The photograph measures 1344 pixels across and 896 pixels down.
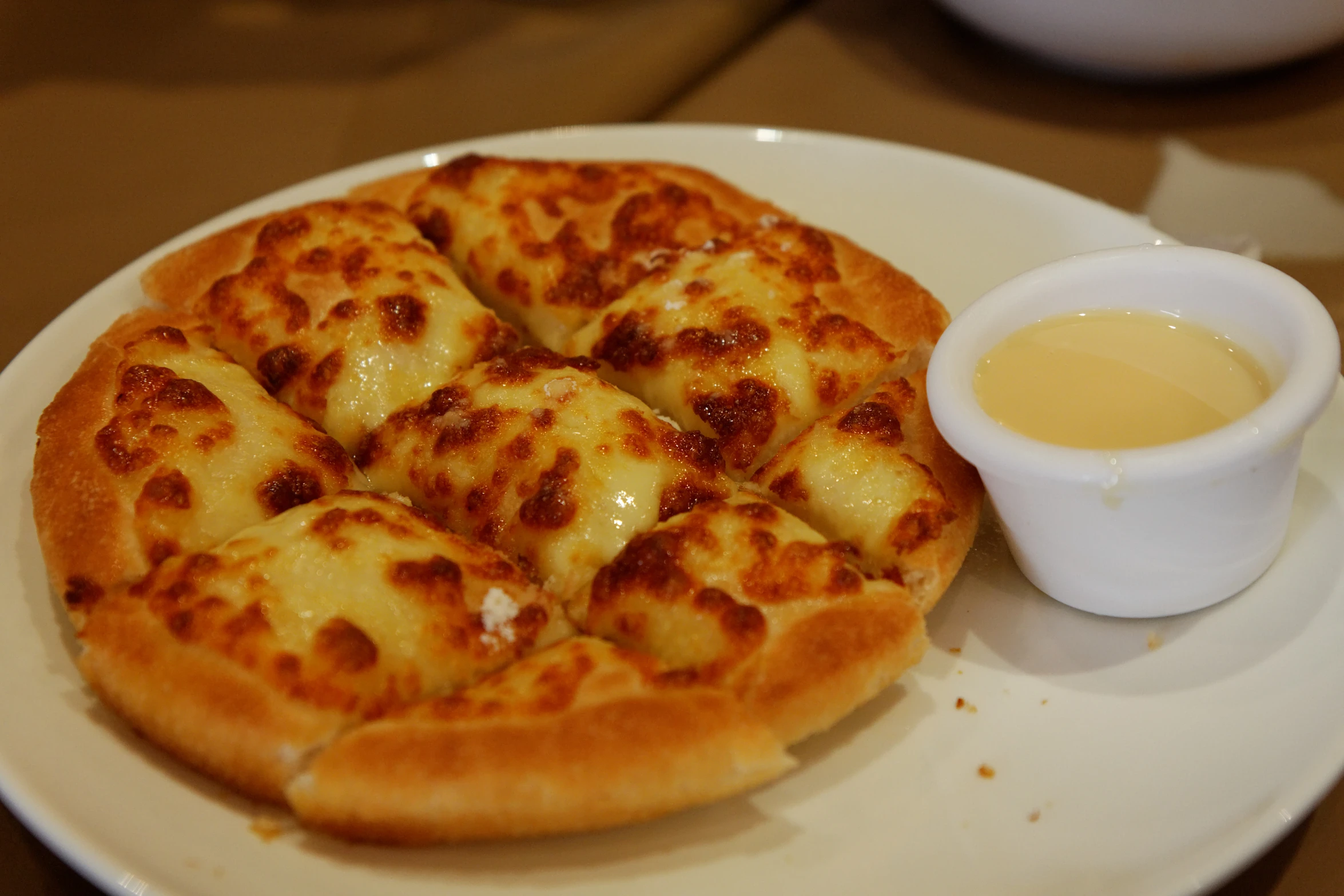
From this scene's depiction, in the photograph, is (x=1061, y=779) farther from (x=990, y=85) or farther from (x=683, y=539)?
(x=990, y=85)

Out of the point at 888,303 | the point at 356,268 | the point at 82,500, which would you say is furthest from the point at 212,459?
the point at 888,303

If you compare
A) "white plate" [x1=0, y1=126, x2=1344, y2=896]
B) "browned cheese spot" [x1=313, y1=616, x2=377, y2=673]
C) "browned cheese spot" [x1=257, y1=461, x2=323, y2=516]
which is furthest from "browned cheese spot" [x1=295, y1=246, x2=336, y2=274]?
"browned cheese spot" [x1=313, y1=616, x2=377, y2=673]

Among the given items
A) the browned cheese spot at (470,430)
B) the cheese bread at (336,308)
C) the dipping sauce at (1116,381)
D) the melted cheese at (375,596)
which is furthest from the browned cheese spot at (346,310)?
the dipping sauce at (1116,381)

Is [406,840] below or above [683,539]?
below

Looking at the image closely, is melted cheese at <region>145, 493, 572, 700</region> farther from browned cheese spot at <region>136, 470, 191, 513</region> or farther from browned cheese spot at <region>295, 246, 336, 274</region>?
browned cheese spot at <region>295, 246, 336, 274</region>

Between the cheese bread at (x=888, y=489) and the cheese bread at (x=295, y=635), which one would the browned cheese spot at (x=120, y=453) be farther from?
the cheese bread at (x=888, y=489)

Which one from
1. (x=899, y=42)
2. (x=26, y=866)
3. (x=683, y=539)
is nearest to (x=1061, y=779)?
(x=683, y=539)

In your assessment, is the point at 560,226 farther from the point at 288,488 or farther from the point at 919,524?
the point at 919,524
